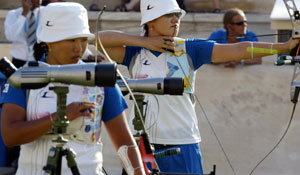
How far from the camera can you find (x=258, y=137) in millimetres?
8102

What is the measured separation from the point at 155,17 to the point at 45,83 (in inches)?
77.1

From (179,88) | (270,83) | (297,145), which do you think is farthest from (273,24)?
(179,88)

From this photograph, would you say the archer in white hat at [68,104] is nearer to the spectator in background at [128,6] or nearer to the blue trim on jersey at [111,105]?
the blue trim on jersey at [111,105]

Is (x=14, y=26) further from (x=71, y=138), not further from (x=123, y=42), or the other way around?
(x=71, y=138)

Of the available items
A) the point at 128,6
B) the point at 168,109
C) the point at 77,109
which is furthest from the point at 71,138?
the point at 128,6

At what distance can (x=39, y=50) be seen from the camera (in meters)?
4.05

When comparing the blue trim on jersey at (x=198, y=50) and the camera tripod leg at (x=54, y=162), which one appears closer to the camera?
the camera tripod leg at (x=54, y=162)

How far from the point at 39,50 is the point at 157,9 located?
154 cm

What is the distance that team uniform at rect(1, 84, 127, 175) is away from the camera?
3908 mm

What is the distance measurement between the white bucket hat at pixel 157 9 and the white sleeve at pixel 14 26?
75cm

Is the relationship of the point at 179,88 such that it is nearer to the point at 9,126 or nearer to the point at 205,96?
the point at 9,126

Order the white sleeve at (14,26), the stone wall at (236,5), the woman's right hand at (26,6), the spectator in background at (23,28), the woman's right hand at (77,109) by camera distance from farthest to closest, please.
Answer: the stone wall at (236,5), the white sleeve at (14,26), the woman's right hand at (26,6), the spectator in background at (23,28), the woman's right hand at (77,109)

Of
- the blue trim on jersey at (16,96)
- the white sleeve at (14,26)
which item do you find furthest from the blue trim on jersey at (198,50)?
the blue trim on jersey at (16,96)

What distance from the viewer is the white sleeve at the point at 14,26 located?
16.7ft
